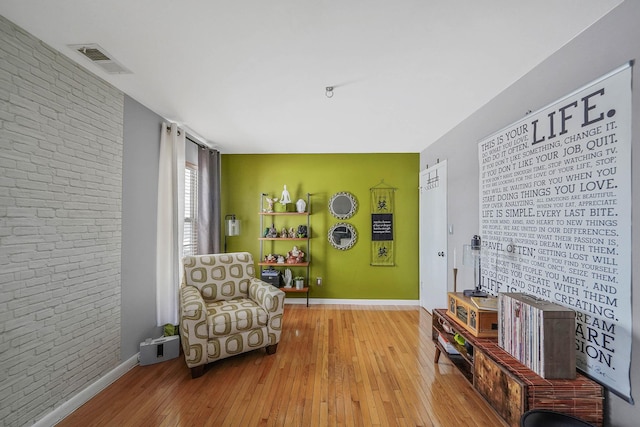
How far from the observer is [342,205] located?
4156mm

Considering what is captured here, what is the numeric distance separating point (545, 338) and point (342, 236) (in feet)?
9.53

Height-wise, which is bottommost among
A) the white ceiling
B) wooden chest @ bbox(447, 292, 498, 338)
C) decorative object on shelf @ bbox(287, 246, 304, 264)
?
wooden chest @ bbox(447, 292, 498, 338)

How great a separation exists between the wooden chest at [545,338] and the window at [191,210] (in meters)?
3.53

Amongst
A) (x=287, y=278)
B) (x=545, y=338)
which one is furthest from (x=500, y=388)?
(x=287, y=278)

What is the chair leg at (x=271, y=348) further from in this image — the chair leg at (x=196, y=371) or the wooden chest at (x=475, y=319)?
the wooden chest at (x=475, y=319)

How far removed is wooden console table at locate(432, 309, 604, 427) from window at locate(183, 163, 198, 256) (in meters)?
3.37

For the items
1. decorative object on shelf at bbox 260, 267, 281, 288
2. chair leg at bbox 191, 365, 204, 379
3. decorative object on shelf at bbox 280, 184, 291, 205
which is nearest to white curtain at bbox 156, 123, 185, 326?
chair leg at bbox 191, 365, 204, 379

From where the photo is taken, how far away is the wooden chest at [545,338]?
138 centimetres

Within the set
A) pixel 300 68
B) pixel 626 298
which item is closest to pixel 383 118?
pixel 300 68

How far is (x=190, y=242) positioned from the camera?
3.48 metres

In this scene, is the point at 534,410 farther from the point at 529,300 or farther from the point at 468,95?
the point at 468,95

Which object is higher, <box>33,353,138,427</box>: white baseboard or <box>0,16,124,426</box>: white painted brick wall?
<box>0,16,124,426</box>: white painted brick wall

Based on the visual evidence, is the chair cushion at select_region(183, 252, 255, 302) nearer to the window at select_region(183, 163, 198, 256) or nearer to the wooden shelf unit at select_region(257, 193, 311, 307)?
the window at select_region(183, 163, 198, 256)

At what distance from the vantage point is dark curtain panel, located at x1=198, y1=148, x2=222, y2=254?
11.7 feet
